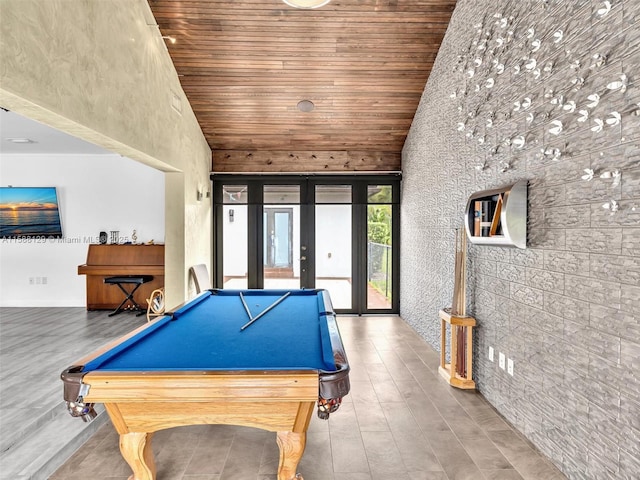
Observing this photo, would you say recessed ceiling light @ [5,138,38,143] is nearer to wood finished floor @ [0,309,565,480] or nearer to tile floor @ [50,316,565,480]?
wood finished floor @ [0,309,565,480]

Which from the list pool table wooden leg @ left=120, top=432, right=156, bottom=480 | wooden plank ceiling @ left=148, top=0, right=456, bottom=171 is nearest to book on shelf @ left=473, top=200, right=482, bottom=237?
wooden plank ceiling @ left=148, top=0, right=456, bottom=171

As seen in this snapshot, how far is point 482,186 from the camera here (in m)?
3.36

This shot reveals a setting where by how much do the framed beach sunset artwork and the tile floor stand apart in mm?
5319

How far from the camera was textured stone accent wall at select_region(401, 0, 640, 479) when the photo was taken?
72.7 inches

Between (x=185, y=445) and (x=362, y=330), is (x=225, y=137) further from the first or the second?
(x=185, y=445)

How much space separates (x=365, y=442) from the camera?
2.62m

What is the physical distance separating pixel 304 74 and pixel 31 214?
18.2ft

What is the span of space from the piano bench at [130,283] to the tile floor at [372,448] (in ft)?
12.1

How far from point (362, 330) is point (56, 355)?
12.3ft

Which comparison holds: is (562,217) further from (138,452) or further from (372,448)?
(138,452)

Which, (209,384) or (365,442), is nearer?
(209,384)

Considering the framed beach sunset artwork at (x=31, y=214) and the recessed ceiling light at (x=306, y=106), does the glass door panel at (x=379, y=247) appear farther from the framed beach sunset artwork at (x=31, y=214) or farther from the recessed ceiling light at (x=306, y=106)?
the framed beach sunset artwork at (x=31, y=214)

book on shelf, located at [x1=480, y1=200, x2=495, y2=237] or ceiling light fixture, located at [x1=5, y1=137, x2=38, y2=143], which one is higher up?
ceiling light fixture, located at [x1=5, y1=137, x2=38, y2=143]

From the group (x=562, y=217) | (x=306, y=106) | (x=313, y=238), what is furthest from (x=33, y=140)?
(x=562, y=217)
